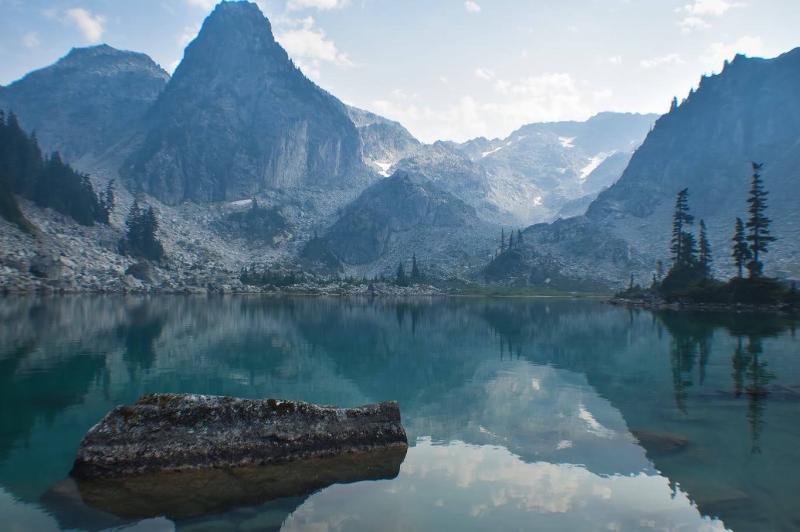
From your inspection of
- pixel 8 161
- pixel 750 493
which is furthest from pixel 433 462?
pixel 8 161

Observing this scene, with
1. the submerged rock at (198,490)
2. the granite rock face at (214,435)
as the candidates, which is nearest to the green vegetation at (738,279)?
the granite rock face at (214,435)

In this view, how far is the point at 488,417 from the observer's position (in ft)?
86.8

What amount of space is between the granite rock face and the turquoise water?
1.66 meters

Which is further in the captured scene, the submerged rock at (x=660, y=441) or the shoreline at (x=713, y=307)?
the shoreline at (x=713, y=307)

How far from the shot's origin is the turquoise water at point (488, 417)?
46.1 ft

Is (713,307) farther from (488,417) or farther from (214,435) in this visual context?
(214,435)

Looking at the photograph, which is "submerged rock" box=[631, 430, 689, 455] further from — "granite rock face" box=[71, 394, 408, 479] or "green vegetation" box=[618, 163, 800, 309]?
"green vegetation" box=[618, 163, 800, 309]

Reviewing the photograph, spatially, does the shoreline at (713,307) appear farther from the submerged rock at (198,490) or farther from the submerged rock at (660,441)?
the submerged rock at (198,490)

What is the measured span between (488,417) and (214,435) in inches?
580

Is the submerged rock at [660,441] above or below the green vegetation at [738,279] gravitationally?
below

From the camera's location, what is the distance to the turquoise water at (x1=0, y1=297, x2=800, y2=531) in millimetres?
14055

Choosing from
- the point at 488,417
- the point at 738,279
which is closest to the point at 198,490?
the point at 488,417

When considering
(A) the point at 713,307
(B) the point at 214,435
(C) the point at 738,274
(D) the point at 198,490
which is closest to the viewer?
(D) the point at 198,490

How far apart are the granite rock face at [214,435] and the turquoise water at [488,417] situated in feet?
5.44
